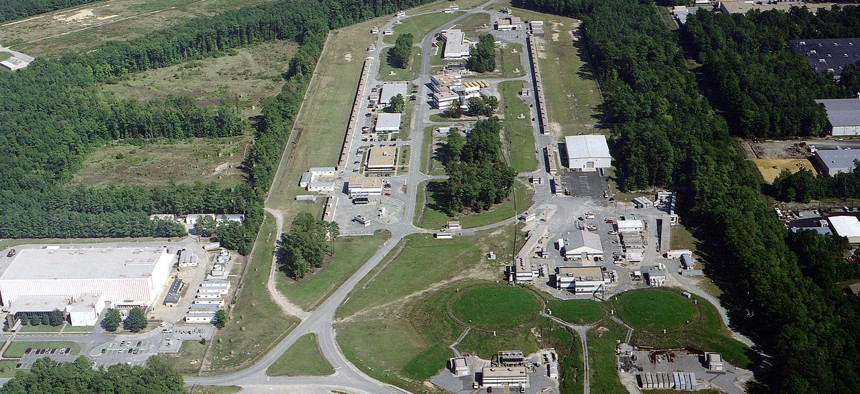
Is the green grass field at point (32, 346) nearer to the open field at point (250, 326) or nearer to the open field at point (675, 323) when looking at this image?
the open field at point (250, 326)

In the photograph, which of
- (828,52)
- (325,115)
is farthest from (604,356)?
(828,52)

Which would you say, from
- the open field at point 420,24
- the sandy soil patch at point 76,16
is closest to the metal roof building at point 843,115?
the open field at point 420,24

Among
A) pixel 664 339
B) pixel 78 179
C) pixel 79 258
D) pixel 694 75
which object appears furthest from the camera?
pixel 694 75

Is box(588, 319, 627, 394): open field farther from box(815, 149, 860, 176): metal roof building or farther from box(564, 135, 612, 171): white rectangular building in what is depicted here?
box(815, 149, 860, 176): metal roof building

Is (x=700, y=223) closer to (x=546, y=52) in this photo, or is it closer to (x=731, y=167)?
(x=731, y=167)

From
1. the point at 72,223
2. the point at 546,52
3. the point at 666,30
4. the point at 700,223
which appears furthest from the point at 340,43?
the point at 700,223

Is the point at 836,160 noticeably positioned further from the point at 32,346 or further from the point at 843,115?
the point at 32,346
